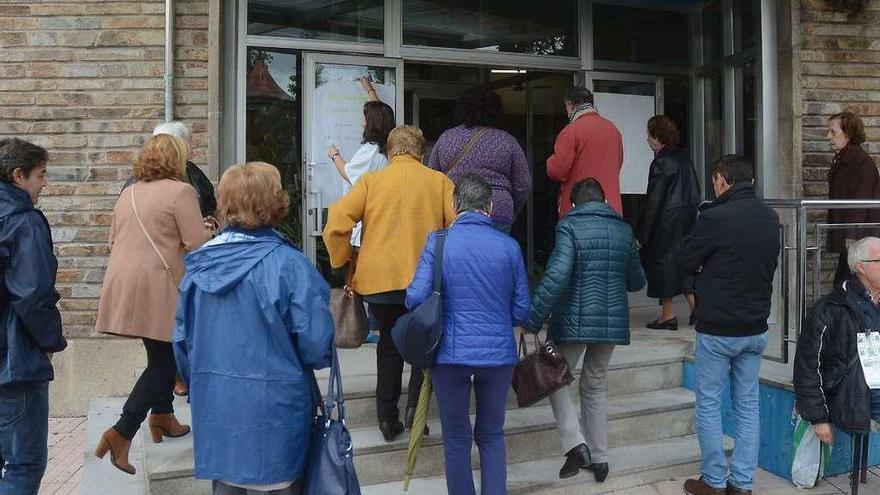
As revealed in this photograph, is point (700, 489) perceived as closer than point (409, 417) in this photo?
Yes

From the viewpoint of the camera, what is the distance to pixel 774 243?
4.63 meters

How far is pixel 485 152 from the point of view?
5137 mm

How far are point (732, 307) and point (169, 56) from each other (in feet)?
13.8

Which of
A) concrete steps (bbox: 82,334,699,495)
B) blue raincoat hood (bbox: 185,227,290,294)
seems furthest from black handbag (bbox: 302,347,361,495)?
concrete steps (bbox: 82,334,699,495)

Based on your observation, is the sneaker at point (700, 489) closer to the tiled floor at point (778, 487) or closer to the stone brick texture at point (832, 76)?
the tiled floor at point (778, 487)

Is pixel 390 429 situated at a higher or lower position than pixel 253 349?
lower

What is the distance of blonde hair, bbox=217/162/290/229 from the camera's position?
10.5ft

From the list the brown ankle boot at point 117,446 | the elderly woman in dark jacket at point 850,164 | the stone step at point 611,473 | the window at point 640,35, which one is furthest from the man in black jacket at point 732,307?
the window at point 640,35

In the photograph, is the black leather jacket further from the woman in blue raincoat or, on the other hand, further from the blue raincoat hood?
the blue raincoat hood

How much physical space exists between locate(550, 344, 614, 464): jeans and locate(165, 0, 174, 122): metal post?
339cm

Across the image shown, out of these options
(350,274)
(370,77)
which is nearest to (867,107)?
(370,77)

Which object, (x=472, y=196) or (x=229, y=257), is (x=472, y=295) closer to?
(x=472, y=196)

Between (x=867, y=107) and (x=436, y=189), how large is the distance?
4587 mm

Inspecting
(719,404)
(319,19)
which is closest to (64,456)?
(319,19)
